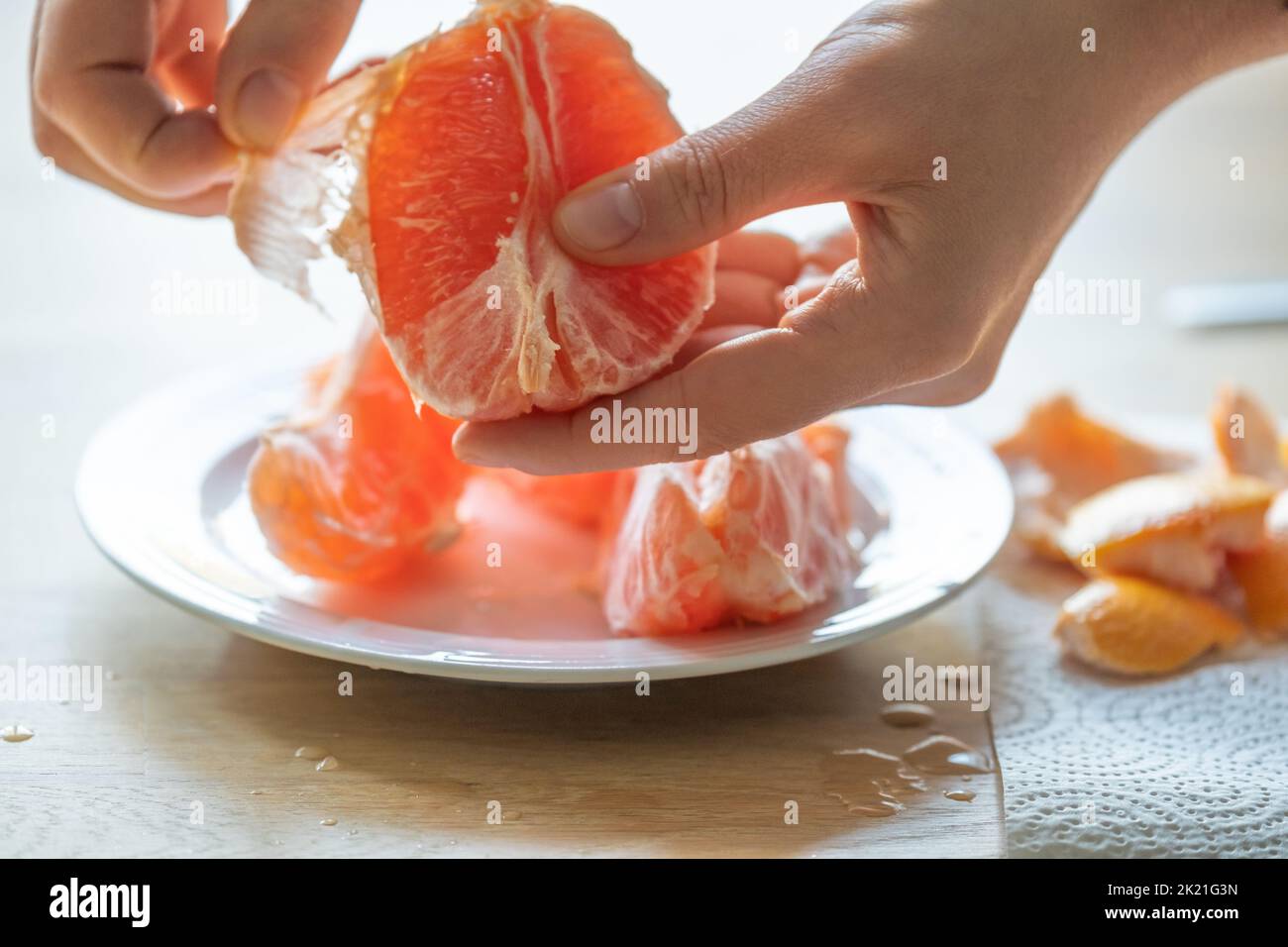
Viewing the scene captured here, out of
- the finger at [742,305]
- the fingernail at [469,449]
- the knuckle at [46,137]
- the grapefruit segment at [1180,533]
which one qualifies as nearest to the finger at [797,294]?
the finger at [742,305]

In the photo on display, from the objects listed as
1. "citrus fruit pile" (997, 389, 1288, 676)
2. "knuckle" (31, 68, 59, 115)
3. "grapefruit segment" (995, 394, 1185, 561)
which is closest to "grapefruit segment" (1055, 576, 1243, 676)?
"citrus fruit pile" (997, 389, 1288, 676)

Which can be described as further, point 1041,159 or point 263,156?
point 263,156

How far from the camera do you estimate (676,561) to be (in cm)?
137

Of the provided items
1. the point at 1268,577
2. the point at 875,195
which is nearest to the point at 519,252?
the point at 875,195

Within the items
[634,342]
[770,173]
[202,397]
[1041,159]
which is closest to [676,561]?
[634,342]

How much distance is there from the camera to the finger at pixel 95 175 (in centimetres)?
165

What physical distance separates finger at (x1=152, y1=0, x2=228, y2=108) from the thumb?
0.70 metres

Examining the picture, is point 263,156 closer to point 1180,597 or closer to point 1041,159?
point 1041,159

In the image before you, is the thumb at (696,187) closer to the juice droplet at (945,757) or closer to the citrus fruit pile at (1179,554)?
the juice droplet at (945,757)

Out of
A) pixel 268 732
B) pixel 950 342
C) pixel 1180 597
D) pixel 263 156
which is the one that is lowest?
pixel 268 732

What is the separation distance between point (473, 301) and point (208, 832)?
0.53 metres

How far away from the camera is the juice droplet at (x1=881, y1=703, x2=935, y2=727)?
1.38 m

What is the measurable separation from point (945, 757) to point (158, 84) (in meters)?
1.11

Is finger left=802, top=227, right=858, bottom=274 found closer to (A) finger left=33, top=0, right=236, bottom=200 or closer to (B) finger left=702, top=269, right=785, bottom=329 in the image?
(B) finger left=702, top=269, right=785, bottom=329
